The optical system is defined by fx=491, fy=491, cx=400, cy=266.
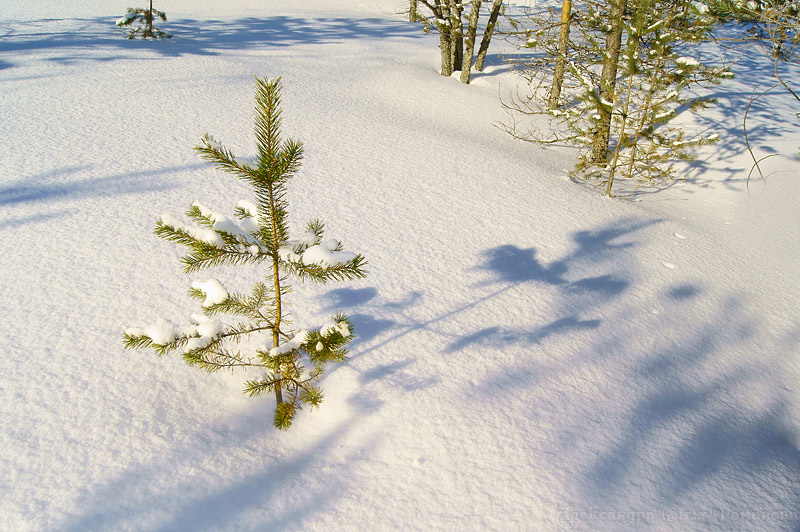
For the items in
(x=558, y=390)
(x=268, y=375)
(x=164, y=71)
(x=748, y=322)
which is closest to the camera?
(x=268, y=375)

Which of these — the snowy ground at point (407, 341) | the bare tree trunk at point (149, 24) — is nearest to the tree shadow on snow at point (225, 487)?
the snowy ground at point (407, 341)

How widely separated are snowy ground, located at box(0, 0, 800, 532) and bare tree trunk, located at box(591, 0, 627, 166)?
554mm

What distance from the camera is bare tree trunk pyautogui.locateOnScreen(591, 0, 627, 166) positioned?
20.5 ft

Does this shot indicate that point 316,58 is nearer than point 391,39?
Yes

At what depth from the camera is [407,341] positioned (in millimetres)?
3371

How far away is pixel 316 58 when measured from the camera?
10.0m

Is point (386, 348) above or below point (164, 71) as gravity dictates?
below

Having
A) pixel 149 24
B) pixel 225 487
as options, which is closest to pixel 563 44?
pixel 149 24

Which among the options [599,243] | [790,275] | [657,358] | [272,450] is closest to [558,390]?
[657,358]

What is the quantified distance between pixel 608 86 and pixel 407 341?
459cm

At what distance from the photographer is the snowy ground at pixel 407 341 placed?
7.87 ft

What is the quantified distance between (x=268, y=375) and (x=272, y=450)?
40cm

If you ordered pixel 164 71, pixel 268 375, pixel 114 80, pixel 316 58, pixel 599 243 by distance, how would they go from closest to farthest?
pixel 268 375 → pixel 599 243 → pixel 114 80 → pixel 164 71 → pixel 316 58

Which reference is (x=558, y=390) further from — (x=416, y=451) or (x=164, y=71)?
(x=164, y=71)
